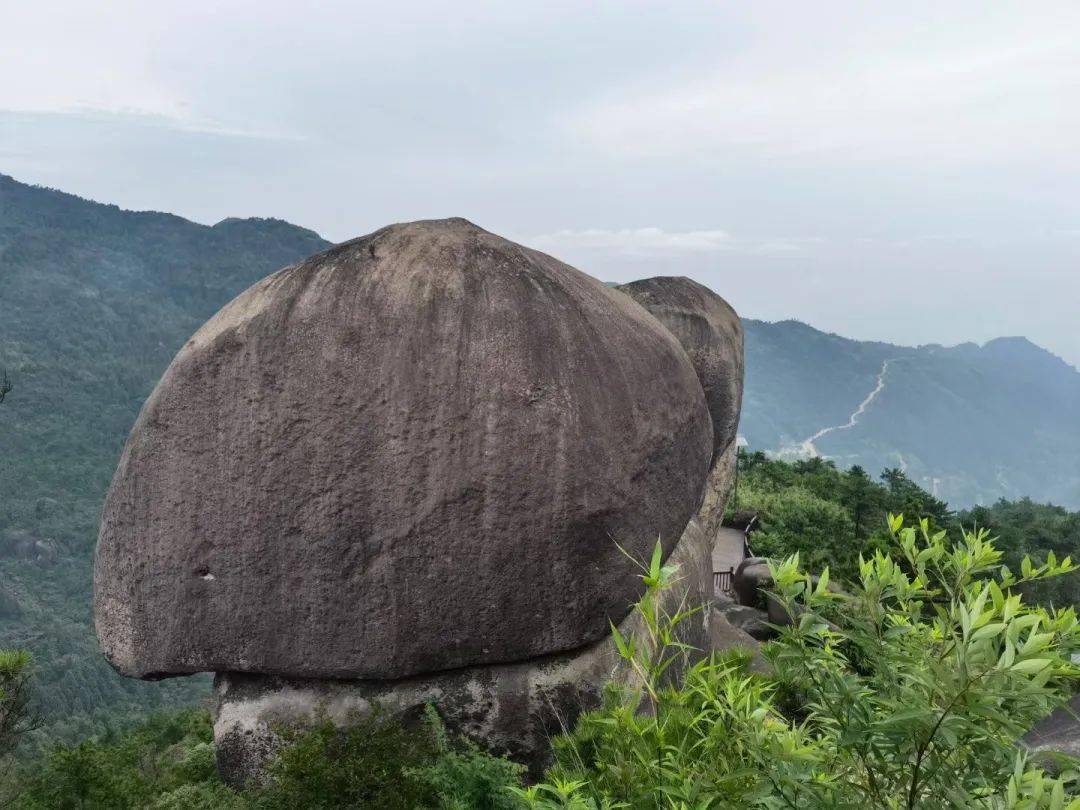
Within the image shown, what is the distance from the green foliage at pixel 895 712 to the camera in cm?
186

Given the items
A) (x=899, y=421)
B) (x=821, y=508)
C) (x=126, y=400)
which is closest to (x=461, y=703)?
(x=821, y=508)

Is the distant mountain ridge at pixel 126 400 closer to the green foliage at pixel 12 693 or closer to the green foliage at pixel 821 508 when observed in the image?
the green foliage at pixel 821 508

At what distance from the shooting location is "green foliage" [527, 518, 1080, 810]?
186 cm

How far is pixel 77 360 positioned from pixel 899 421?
150989mm

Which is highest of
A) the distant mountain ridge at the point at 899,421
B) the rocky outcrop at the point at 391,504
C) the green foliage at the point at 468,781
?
the rocky outcrop at the point at 391,504

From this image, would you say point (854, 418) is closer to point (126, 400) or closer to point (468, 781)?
point (126, 400)

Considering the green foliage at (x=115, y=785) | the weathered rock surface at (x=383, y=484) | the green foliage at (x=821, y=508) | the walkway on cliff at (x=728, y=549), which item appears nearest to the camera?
the weathered rock surface at (x=383, y=484)

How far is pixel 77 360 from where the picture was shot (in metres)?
72.5

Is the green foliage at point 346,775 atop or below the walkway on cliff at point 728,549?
atop

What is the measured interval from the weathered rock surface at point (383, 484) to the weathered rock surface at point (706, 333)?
17.3 feet

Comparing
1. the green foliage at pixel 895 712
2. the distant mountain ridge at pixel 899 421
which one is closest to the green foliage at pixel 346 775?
the green foliage at pixel 895 712

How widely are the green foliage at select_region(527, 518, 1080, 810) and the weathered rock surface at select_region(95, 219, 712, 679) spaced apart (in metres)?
2.18

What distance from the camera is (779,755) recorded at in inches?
87.5

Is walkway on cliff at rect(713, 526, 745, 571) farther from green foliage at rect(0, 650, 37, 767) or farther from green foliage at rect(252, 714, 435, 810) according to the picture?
green foliage at rect(252, 714, 435, 810)
